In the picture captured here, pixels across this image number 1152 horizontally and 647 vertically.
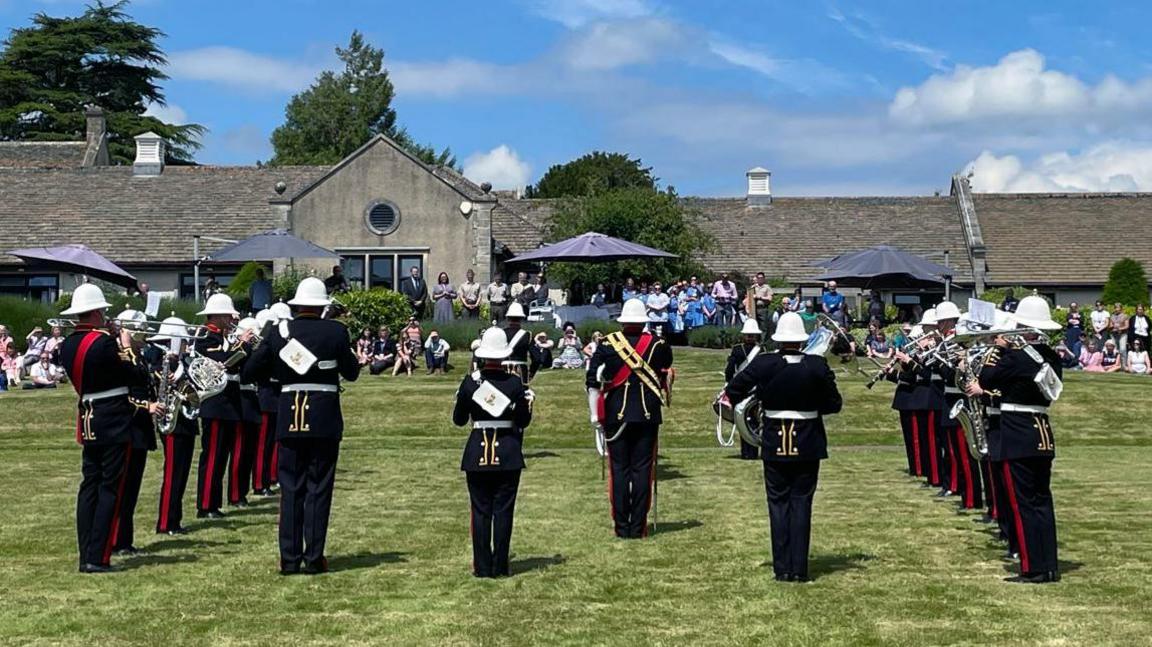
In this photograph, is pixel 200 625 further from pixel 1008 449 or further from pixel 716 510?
pixel 716 510

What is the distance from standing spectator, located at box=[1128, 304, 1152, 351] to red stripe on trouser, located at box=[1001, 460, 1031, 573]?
23.6 meters

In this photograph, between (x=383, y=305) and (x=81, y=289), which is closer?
(x=81, y=289)

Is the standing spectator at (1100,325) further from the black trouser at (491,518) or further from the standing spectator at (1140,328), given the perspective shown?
the black trouser at (491,518)

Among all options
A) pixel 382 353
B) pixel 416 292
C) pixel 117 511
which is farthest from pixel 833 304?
pixel 117 511

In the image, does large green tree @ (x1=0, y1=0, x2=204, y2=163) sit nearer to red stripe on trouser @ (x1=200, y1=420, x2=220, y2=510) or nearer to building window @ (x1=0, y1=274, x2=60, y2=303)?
building window @ (x1=0, y1=274, x2=60, y2=303)

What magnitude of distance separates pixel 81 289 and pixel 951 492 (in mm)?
9504

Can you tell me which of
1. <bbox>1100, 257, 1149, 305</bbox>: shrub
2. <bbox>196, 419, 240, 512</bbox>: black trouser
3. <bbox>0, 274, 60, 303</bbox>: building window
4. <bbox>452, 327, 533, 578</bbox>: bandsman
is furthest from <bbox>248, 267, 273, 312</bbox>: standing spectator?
<bbox>1100, 257, 1149, 305</bbox>: shrub

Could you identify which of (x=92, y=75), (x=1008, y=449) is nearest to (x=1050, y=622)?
(x=1008, y=449)

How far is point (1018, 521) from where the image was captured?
11.8 m

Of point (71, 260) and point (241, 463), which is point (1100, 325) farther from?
point (241, 463)

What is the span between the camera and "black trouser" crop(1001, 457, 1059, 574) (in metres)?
11.6

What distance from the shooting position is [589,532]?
14359 millimetres

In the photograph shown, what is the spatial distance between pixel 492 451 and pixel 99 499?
3.12 m

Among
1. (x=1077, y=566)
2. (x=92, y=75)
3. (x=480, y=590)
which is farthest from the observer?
(x=92, y=75)
